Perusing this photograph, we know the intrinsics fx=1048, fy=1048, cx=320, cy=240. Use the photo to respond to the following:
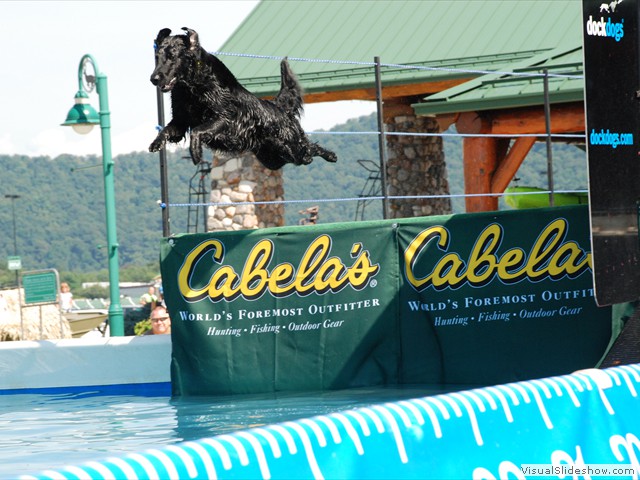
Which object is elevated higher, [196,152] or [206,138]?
[206,138]

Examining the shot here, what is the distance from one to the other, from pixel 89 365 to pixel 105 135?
12.0ft

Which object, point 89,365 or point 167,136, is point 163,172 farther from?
point 89,365

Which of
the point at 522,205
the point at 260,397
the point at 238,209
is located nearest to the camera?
the point at 260,397

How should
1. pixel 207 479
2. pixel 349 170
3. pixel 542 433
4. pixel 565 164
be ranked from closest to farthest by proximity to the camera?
pixel 207 479 < pixel 542 433 < pixel 565 164 < pixel 349 170

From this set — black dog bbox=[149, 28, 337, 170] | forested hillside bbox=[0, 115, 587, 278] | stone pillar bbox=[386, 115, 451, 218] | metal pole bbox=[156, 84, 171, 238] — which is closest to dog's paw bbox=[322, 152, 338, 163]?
black dog bbox=[149, 28, 337, 170]

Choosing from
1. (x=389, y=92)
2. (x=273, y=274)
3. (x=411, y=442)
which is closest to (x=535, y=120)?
(x=389, y=92)

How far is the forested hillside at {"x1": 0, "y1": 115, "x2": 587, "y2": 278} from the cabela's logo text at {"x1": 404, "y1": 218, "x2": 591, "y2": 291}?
10392 centimetres

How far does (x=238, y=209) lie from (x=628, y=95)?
12.4 meters

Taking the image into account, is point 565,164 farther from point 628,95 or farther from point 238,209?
point 628,95

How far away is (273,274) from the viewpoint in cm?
924

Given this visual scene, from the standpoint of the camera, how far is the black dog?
7.37 meters

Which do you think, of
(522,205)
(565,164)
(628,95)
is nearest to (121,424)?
(628,95)

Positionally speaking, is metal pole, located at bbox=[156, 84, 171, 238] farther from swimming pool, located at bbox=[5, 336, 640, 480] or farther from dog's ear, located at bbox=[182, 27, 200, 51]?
swimming pool, located at bbox=[5, 336, 640, 480]

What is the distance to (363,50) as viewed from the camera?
18906 mm
